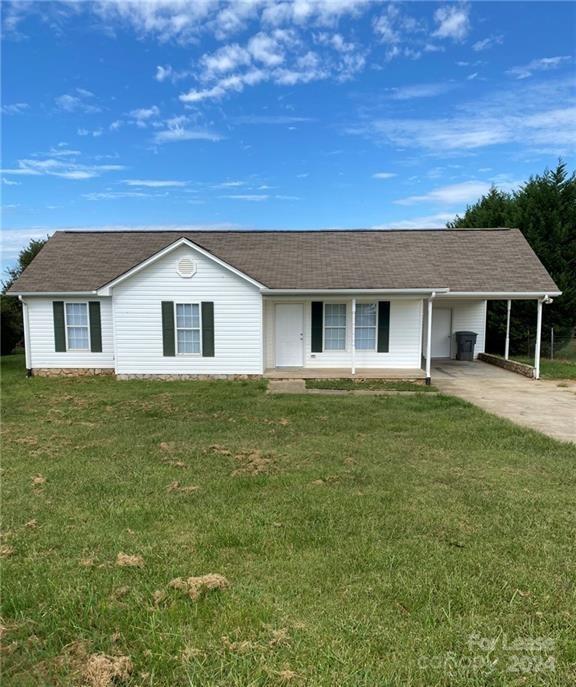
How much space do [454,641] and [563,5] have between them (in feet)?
43.4

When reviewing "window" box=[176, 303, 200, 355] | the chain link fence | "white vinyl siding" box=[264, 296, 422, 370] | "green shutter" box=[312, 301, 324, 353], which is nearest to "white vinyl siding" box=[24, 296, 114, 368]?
"window" box=[176, 303, 200, 355]

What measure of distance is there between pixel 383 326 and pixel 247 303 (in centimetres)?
413

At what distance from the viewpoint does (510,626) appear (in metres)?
2.73

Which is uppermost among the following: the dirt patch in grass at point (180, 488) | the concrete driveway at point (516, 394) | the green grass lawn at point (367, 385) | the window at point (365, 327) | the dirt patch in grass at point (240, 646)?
the window at point (365, 327)

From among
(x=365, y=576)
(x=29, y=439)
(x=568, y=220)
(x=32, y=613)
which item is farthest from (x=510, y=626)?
(x=568, y=220)

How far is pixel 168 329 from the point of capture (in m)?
12.9

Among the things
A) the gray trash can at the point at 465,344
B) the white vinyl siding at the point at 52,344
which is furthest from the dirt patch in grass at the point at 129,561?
the gray trash can at the point at 465,344

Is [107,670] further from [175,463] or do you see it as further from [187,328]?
[187,328]

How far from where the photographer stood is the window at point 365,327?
44.5ft

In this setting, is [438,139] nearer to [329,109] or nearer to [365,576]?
[329,109]

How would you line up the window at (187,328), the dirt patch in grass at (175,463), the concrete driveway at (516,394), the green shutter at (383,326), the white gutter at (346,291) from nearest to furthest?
1. the dirt patch in grass at (175,463)
2. the concrete driveway at (516,394)
3. the white gutter at (346,291)
4. the window at (187,328)
5. the green shutter at (383,326)

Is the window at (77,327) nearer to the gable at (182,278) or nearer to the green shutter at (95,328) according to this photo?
the green shutter at (95,328)

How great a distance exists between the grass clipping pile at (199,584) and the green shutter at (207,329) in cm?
998

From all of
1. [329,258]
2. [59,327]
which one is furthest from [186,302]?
[329,258]
